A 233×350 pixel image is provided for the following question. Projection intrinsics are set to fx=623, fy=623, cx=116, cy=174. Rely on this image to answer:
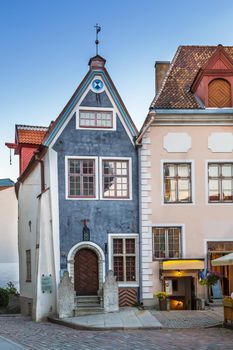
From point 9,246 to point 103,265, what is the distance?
53.6 ft

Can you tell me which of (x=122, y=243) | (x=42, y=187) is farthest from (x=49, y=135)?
(x=122, y=243)

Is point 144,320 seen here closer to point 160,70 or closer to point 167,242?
point 167,242

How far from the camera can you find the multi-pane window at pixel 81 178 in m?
26.2

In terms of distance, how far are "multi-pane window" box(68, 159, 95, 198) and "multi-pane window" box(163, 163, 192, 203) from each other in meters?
3.21

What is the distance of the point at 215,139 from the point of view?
27.1 metres

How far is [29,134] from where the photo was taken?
33.3m

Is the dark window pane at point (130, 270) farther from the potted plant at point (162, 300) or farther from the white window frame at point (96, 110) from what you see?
the white window frame at point (96, 110)

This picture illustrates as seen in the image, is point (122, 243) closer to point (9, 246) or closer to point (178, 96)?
point (178, 96)

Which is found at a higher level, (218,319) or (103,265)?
(103,265)

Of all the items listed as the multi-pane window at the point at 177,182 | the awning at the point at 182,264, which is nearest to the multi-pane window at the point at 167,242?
the awning at the point at 182,264

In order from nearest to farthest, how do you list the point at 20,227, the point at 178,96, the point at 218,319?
the point at 218,319 < the point at 178,96 < the point at 20,227

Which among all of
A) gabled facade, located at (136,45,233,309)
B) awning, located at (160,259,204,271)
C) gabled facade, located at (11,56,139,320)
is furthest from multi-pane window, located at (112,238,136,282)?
awning, located at (160,259,204,271)

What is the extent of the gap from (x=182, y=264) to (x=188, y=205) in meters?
2.61

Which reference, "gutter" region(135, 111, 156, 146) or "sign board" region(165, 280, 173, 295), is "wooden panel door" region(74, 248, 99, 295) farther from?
"gutter" region(135, 111, 156, 146)
